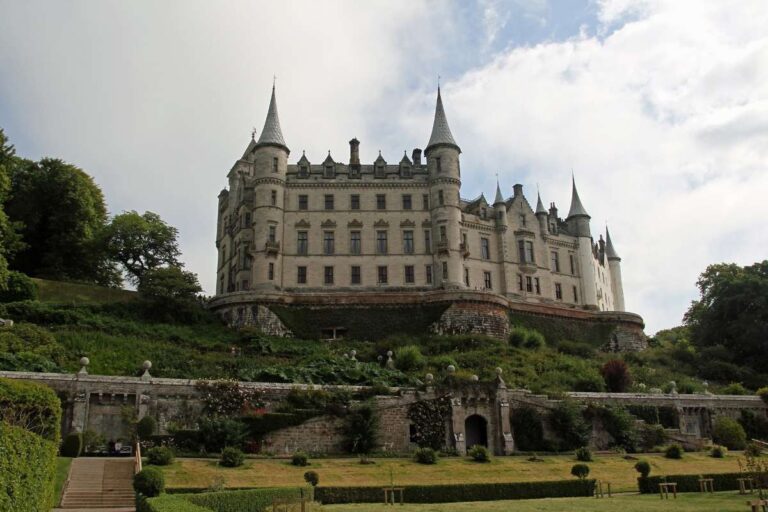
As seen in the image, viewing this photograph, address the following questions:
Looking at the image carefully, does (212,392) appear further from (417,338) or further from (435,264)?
(435,264)

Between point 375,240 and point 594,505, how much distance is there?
140ft

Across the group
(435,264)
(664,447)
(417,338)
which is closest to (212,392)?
→ (417,338)

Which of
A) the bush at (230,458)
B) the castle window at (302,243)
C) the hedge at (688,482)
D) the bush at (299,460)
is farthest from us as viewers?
the castle window at (302,243)

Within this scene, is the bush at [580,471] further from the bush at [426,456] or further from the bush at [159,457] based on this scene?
the bush at [159,457]

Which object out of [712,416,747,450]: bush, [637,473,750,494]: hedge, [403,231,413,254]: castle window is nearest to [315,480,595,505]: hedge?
[637,473,750,494]: hedge

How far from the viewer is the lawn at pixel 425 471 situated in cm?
2803

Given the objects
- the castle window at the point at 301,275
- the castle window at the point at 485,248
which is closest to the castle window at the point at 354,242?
the castle window at the point at 301,275

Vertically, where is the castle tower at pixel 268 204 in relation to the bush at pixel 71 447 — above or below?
above

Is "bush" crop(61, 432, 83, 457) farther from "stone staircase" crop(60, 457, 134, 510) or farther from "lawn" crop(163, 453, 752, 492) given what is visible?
"lawn" crop(163, 453, 752, 492)

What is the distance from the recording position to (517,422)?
3956 centimetres

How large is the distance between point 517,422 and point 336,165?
34.6 meters

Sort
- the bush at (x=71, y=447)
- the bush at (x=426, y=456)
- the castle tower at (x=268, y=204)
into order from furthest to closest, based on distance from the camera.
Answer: the castle tower at (x=268, y=204) < the bush at (x=426, y=456) < the bush at (x=71, y=447)

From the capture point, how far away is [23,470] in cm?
1661

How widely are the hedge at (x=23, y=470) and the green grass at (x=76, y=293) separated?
34868 mm
